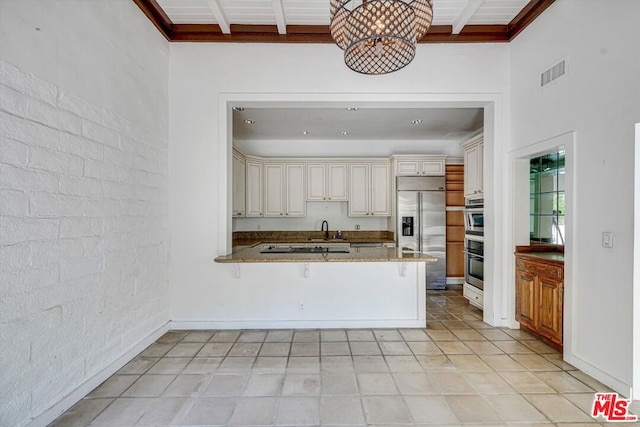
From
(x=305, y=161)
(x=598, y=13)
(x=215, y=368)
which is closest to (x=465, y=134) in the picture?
(x=305, y=161)

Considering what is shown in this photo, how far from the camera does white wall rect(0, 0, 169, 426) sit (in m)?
1.73

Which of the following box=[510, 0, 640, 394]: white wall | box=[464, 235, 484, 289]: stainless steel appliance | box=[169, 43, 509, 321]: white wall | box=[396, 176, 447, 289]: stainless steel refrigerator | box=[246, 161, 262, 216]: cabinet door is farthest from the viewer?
box=[246, 161, 262, 216]: cabinet door

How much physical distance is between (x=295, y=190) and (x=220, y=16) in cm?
321

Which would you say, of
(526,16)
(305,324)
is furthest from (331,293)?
(526,16)

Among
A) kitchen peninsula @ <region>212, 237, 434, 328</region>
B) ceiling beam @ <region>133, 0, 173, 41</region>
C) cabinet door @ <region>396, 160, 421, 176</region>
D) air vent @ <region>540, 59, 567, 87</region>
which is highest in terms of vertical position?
ceiling beam @ <region>133, 0, 173, 41</region>

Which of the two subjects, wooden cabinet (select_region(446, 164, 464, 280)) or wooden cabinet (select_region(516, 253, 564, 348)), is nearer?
wooden cabinet (select_region(516, 253, 564, 348))

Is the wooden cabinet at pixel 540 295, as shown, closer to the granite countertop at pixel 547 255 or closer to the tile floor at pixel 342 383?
the granite countertop at pixel 547 255

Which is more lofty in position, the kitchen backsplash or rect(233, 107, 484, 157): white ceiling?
rect(233, 107, 484, 157): white ceiling

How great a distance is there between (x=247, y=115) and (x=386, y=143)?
283 centimetres

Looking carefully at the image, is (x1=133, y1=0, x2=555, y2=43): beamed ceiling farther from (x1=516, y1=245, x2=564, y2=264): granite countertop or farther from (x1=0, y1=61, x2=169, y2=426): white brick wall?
(x1=516, y1=245, x2=564, y2=264): granite countertop

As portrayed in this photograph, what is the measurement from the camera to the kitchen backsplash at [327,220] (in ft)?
20.9

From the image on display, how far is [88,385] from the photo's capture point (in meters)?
2.29

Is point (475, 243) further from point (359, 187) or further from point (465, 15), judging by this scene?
point (465, 15)

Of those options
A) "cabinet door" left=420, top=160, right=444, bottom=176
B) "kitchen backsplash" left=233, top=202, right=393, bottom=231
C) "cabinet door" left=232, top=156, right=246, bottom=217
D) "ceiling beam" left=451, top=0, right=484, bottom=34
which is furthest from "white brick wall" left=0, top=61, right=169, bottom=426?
"cabinet door" left=420, top=160, right=444, bottom=176
